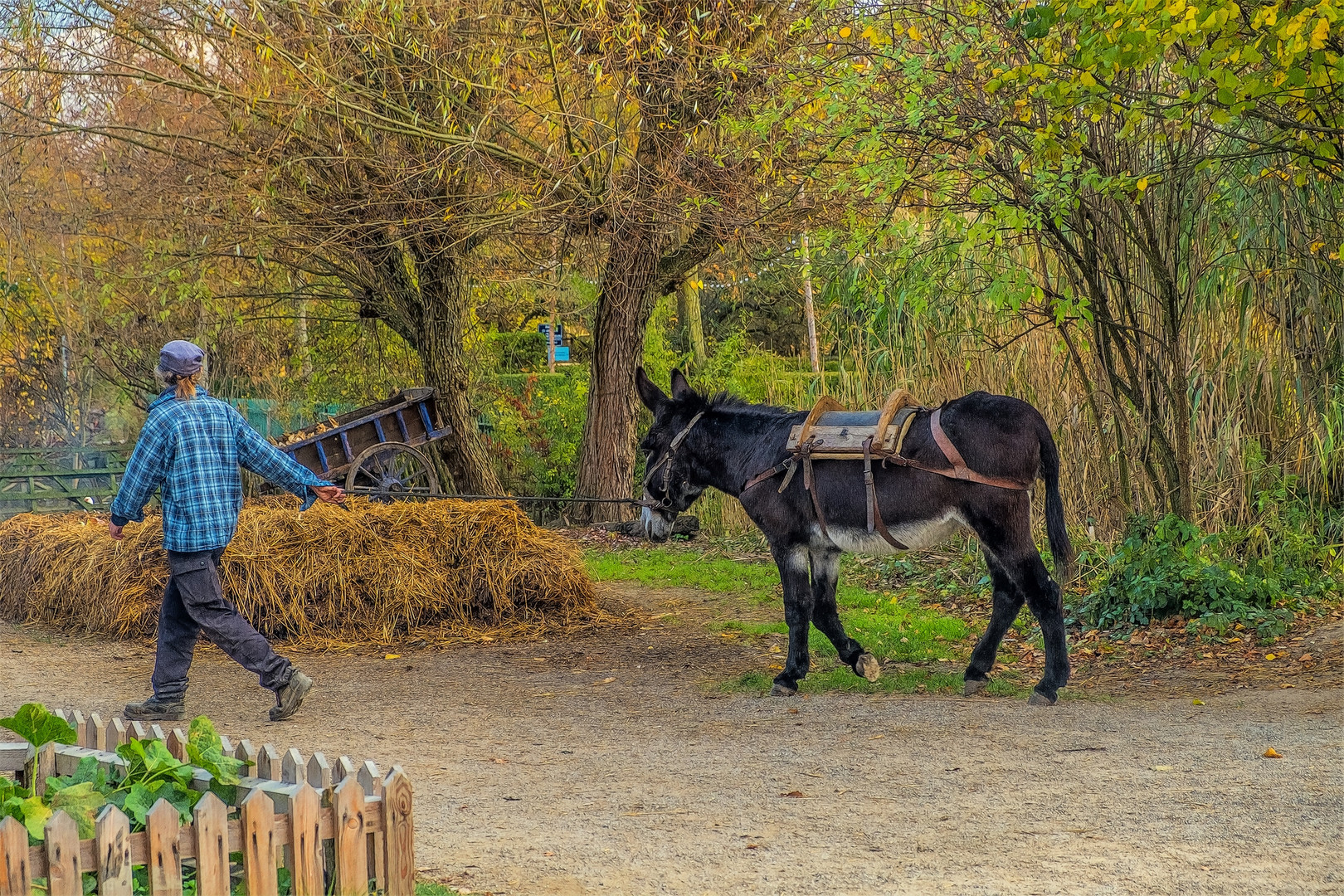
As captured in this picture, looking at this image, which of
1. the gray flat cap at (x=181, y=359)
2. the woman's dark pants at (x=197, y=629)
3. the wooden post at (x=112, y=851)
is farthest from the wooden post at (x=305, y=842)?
the gray flat cap at (x=181, y=359)

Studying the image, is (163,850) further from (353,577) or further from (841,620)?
(841,620)

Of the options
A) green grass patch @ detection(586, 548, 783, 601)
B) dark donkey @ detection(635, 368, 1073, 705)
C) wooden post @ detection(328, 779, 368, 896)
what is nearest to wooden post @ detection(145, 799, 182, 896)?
wooden post @ detection(328, 779, 368, 896)

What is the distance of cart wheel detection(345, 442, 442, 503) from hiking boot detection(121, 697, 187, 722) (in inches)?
242

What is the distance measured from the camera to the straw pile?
8.70 metres

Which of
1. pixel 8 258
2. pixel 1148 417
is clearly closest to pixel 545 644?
pixel 1148 417

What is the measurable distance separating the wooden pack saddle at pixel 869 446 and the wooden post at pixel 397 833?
12.3 ft

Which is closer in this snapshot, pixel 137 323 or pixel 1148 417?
pixel 1148 417

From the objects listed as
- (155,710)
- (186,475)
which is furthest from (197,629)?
(186,475)

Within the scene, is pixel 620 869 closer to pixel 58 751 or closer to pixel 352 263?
pixel 58 751

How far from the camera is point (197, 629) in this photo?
6.45 m

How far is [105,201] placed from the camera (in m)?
14.0

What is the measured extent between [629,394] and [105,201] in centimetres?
626

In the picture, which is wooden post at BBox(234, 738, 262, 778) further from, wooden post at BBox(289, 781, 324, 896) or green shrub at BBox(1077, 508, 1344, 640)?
green shrub at BBox(1077, 508, 1344, 640)

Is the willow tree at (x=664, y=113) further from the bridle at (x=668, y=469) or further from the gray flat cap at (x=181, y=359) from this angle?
the gray flat cap at (x=181, y=359)
